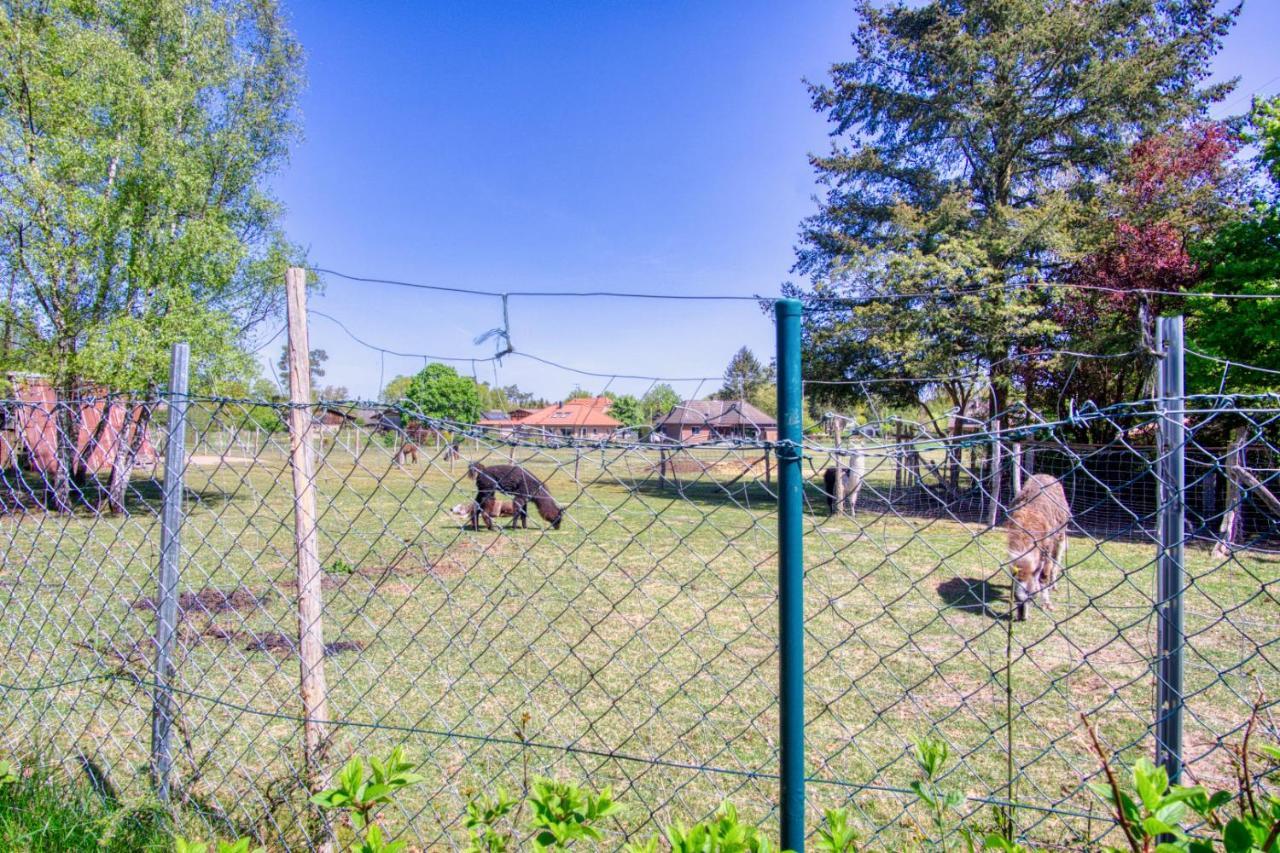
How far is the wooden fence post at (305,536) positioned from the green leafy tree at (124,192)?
1097 centimetres

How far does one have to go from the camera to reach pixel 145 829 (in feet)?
6.42

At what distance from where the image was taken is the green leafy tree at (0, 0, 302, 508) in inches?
424

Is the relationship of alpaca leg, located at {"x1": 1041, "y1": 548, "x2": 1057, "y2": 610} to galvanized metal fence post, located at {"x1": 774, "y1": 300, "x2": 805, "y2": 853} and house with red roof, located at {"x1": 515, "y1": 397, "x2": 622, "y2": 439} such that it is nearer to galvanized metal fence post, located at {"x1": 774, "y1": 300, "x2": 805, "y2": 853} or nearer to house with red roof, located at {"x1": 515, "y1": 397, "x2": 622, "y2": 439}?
galvanized metal fence post, located at {"x1": 774, "y1": 300, "x2": 805, "y2": 853}

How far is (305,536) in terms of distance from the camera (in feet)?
6.23

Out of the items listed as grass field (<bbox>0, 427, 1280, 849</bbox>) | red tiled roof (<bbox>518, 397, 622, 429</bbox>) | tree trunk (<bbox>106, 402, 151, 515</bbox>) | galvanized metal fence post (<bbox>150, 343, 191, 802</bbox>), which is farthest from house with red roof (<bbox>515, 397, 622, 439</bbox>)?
tree trunk (<bbox>106, 402, 151, 515</bbox>)

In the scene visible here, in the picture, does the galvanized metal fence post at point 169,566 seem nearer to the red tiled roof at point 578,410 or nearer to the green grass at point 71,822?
the green grass at point 71,822

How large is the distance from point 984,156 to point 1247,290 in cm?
742

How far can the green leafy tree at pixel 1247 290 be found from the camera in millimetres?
9219

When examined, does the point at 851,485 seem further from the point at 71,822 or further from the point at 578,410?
the point at 71,822

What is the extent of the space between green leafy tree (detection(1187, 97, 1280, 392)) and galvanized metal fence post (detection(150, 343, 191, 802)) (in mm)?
11394

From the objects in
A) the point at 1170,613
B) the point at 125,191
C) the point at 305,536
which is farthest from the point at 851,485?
the point at 125,191

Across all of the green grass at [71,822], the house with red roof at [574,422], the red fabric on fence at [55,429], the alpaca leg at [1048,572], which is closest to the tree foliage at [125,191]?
the house with red roof at [574,422]

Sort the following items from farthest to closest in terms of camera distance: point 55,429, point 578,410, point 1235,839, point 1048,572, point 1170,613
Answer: point 578,410 → point 1048,572 → point 55,429 → point 1170,613 → point 1235,839

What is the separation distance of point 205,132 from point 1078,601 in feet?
51.6
